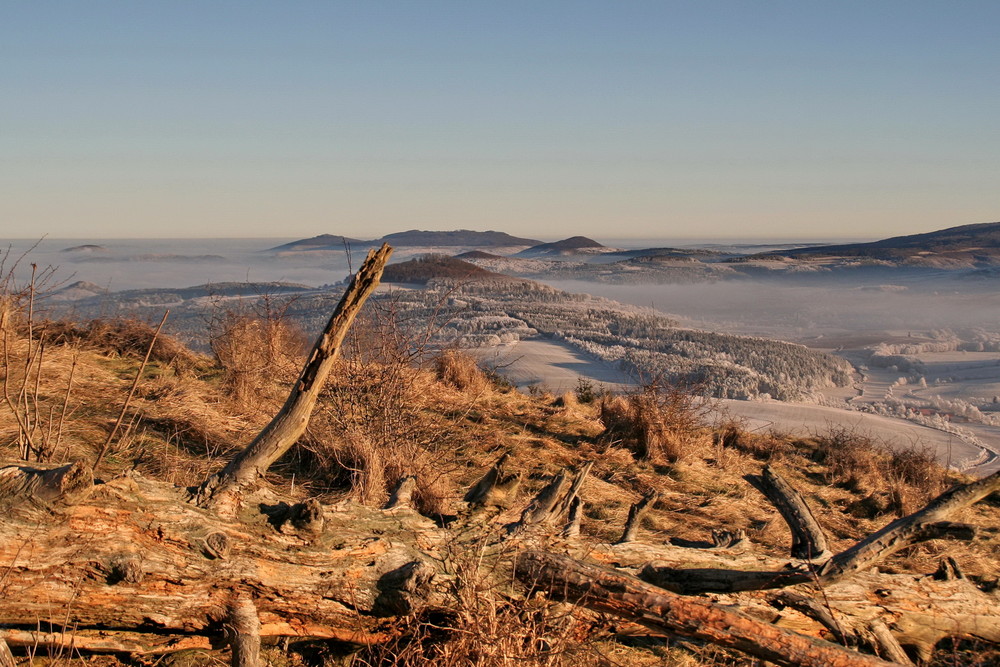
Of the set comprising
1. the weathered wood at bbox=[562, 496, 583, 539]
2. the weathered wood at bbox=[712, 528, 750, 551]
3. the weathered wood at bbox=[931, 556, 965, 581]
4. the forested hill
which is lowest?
the weathered wood at bbox=[931, 556, 965, 581]

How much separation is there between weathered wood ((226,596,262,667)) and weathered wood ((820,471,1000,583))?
2325mm

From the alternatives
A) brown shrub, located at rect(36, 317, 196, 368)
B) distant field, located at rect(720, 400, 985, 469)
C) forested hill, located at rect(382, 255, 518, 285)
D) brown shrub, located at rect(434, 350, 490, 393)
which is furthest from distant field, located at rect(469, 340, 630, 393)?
forested hill, located at rect(382, 255, 518, 285)

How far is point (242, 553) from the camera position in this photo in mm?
2621

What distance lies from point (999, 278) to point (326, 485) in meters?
57.0

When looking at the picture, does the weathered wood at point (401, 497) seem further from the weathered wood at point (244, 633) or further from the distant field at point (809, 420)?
the distant field at point (809, 420)

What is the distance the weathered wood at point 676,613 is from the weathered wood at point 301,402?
118cm

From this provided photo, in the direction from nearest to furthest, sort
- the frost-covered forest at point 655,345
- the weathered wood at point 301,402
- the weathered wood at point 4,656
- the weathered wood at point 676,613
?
the weathered wood at point 4,656, the weathered wood at point 676,613, the weathered wood at point 301,402, the frost-covered forest at point 655,345

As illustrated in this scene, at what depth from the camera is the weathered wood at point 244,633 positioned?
2.46 metres

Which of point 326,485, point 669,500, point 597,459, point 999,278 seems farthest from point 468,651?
point 999,278

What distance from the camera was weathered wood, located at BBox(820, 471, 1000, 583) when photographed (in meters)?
3.02

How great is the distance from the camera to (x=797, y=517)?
3.50m

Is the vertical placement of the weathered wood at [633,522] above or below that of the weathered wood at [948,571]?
above

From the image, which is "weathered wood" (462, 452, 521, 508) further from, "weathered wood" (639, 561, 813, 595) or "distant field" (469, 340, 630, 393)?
"distant field" (469, 340, 630, 393)

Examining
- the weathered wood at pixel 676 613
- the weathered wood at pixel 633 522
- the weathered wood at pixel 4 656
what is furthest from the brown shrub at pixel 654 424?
the weathered wood at pixel 4 656
